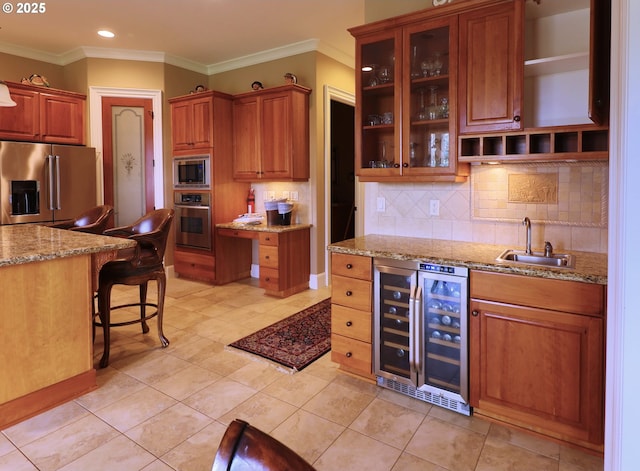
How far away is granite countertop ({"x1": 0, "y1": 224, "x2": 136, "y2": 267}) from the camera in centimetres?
206

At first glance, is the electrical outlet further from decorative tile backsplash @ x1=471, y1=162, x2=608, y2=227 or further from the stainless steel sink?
the stainless steel sink

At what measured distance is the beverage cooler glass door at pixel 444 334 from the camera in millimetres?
2178

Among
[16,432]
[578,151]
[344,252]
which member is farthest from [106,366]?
[578,151]

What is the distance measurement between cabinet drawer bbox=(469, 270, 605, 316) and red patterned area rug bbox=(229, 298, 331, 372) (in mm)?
1398

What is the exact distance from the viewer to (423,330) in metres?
2.30

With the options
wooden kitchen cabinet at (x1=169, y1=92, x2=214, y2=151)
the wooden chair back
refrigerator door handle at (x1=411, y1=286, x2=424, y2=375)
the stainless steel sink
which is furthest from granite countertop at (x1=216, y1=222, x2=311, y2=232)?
the wooden chair back

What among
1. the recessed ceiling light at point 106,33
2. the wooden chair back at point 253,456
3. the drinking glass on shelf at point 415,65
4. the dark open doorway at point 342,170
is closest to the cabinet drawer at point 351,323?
the drinking glass on shelf at point 415,65

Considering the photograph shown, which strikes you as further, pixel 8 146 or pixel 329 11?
pixel 8 146

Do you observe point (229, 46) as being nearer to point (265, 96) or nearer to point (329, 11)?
point (265, 96)

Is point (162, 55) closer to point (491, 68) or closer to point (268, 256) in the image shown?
point (268, 256)

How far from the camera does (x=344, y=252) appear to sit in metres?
2.55

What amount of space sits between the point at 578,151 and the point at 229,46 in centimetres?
415

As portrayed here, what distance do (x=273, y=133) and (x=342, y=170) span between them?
6.85 ft

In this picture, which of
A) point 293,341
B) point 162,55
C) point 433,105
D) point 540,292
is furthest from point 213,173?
point 540,292
